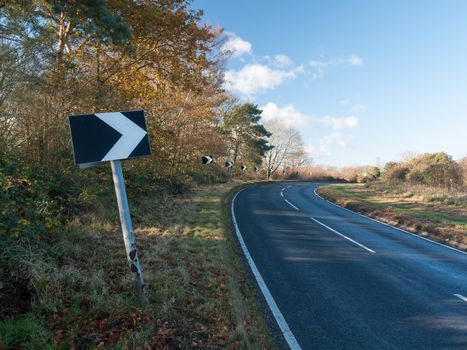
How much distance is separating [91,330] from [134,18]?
9669 millimetres

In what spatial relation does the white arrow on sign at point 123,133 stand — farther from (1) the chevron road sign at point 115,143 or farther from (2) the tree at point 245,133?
(2) the tree at point 245,133

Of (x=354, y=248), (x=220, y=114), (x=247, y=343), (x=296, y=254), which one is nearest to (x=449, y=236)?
(x=354, y=248)

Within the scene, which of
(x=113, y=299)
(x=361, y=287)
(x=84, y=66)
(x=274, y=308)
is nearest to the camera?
(x=113, y=299)

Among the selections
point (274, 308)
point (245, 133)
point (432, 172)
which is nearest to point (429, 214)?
point (274, 308)

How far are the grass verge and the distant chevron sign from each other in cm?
165

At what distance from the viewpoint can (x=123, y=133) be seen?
3389 millimetres

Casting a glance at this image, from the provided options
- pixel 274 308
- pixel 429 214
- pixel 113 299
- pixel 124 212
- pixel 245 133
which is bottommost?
pixel 274 308

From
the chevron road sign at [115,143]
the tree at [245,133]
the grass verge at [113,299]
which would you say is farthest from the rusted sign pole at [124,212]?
the tree at [245,133]

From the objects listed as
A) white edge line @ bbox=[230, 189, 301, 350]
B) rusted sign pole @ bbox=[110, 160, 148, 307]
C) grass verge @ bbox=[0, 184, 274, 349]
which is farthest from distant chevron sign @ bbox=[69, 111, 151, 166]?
white edge line @ bbox=[230, 189, 301, 350]

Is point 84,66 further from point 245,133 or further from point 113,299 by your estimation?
point 245,133

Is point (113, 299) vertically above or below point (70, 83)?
below

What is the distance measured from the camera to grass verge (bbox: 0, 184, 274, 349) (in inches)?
122

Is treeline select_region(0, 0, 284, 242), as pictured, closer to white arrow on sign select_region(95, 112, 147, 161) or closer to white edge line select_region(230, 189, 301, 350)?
white arrow on sign select_region(95, 112, 147, 161)

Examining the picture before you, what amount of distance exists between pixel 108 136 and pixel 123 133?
0.16 metres
